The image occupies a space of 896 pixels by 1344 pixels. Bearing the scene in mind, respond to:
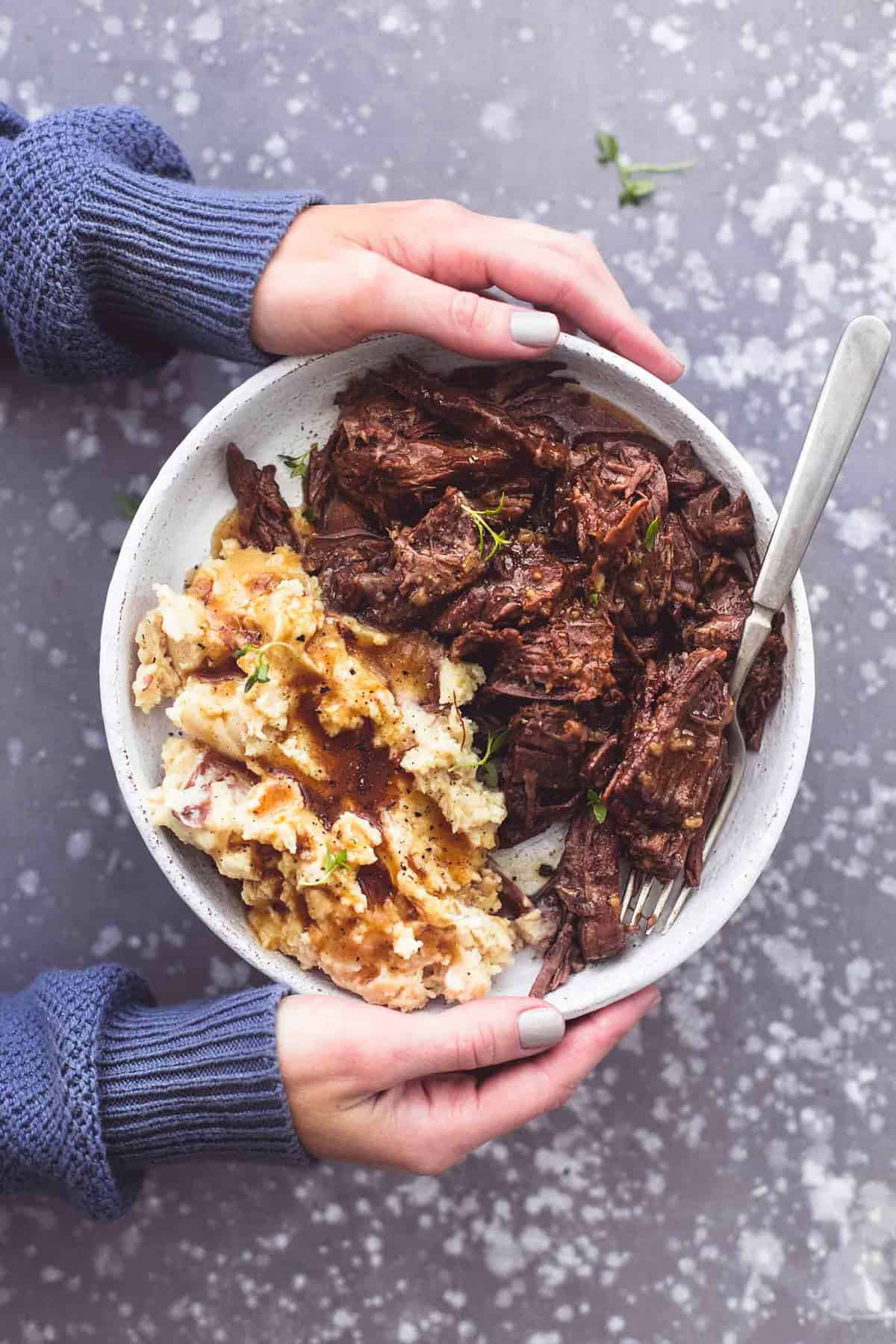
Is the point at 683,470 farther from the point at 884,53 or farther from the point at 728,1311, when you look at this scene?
the point at 728,1311

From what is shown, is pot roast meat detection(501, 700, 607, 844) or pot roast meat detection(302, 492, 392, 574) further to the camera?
A: pot roast meat detection(302, 492, 392, 574)

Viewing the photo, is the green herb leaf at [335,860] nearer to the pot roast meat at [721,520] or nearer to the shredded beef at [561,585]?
the shredded beef at [561,585]

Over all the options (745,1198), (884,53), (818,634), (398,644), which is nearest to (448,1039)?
(398,644)

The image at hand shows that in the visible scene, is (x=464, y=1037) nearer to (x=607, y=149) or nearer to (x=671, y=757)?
(x=671, y=757)

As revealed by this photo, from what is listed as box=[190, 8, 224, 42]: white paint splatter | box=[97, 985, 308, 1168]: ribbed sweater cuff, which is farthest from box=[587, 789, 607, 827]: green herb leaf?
box=[190, 8, 224, 42]: white paint splatter

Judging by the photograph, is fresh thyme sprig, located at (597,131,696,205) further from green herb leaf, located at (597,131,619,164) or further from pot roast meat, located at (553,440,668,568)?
pot roast meat, located at (553,440,668,568)

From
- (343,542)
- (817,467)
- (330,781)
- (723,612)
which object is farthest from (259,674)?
(817,467)

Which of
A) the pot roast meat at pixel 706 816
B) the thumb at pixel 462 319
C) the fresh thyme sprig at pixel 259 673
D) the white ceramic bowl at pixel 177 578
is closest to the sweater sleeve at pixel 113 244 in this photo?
the white ceramic bowl at pixel 177 578
